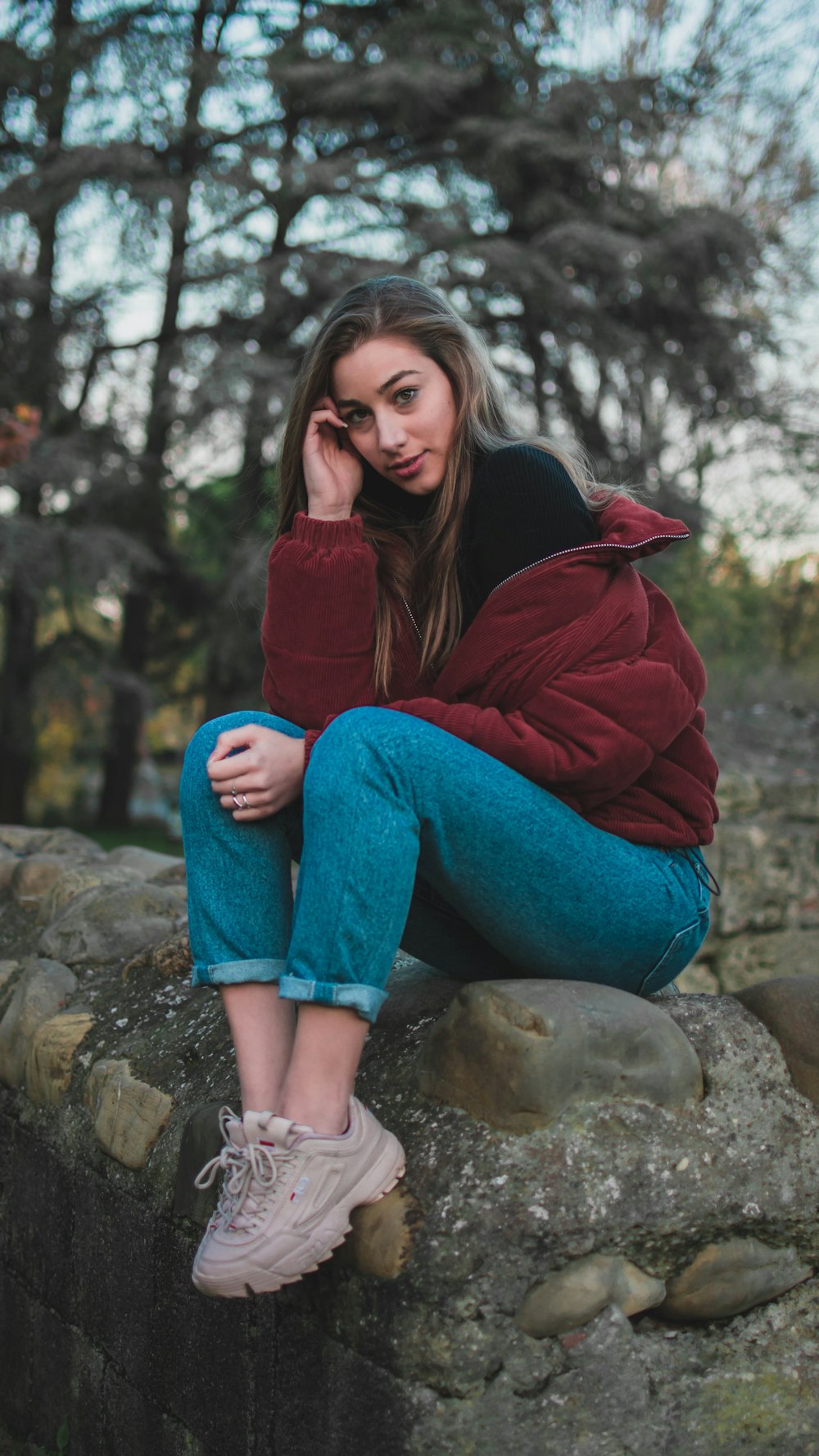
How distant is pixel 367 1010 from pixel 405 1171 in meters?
0.24

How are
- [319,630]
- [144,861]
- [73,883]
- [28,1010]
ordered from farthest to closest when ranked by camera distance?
[144,861] < [73,883] < [28,1010] < [319,630]

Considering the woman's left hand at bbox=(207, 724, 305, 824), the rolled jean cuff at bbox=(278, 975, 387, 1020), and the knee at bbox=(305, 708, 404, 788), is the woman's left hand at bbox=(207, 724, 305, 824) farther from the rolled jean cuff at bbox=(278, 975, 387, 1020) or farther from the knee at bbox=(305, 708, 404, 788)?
the rolled jean cuff at bbox=(278, 975, 387, 1020)

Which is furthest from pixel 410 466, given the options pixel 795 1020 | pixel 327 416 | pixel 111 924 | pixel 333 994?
pixel 111 924

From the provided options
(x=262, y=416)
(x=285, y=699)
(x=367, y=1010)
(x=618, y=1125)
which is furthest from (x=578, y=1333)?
(x=262, y=416)

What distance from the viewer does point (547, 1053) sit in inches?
59.9

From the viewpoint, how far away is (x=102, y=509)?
1092 centimetres

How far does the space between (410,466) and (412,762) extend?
0.73 metres

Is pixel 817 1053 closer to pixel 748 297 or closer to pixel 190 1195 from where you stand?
pixel 190 1195

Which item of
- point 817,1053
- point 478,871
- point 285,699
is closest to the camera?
point 478,871

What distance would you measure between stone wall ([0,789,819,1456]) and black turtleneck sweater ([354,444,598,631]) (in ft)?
2.08

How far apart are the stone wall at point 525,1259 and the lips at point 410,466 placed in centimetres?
86

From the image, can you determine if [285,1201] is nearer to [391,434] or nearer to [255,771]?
[255,771]

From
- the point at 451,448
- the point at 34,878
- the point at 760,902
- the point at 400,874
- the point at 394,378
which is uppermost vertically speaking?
the point at 394,378

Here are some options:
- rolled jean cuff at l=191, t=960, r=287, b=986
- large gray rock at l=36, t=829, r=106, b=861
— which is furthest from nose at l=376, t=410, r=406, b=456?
large gray rock at l=36, t=829, r=106, b=861
